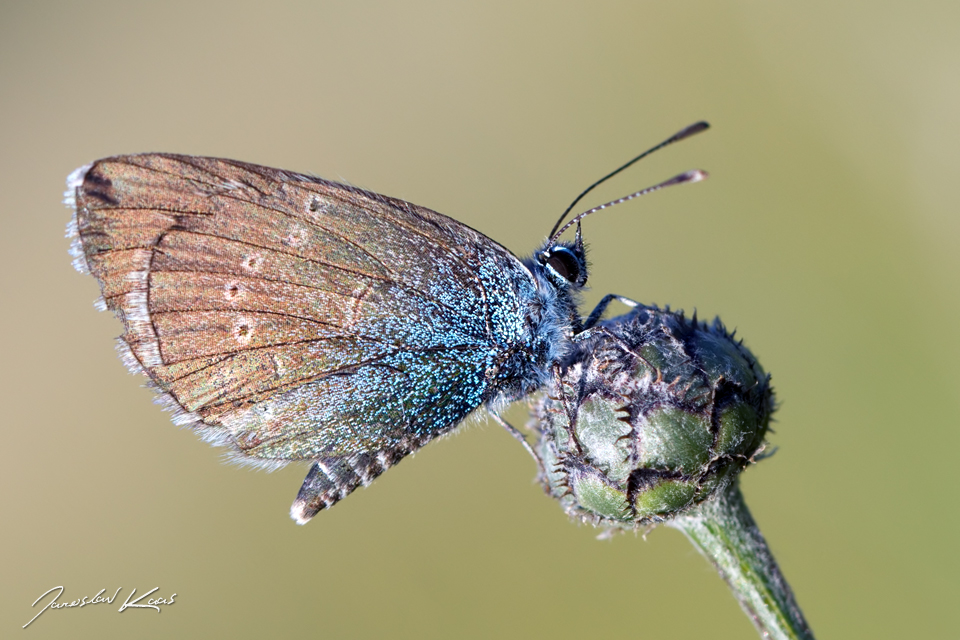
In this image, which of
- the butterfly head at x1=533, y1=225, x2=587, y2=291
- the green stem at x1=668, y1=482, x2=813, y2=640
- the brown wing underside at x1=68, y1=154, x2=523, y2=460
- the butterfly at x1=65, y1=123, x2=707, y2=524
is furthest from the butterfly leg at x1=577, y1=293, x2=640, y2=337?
the green stem at x1=668, y1=482, x2=813, y2=640

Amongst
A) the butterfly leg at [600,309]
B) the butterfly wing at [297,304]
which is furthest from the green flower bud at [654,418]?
the butterfly wing at [297,304]

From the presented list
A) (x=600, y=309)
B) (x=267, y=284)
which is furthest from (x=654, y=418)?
(x=267, y=284)

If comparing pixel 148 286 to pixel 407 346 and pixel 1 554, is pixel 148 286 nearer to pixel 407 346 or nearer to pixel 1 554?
pixel 407 346

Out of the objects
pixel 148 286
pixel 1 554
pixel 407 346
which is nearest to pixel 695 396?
pixel 407 346

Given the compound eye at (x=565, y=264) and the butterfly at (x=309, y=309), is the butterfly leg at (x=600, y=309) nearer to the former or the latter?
the butterfly at (x=309, y=309)

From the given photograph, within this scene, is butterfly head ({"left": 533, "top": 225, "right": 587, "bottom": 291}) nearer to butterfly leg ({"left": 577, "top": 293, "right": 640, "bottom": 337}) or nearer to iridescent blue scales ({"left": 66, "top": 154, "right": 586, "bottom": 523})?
iridescent blue scales ({"left": 66, "top": 154, "right": 586, "bottom": 523})

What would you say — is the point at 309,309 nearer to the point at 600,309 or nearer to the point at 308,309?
the point at 308,309

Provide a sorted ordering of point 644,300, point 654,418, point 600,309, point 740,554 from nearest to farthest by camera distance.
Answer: point 654,418
point 740,554
point 600,309
point 644,300
